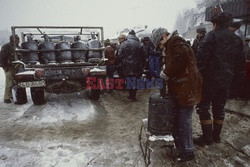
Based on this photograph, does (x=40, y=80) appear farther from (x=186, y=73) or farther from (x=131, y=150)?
(x=186, y=73)

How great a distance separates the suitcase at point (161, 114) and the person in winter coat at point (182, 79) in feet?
0.53

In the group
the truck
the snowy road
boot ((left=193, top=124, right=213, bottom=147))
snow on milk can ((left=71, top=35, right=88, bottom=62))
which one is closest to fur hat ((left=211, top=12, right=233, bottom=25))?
boot ((left=193, top=124, right=213, bottom=147))

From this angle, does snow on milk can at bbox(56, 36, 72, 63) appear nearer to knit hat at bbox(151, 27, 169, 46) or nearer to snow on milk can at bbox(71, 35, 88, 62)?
snow on milk can at bbox(71, 35, 88, 62)

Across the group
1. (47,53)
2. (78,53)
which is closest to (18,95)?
(47,53)

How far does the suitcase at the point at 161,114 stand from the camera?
3168 mm

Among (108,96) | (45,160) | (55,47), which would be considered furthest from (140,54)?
(45,160)

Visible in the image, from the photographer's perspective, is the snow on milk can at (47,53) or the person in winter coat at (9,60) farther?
the person in winter coat at (9,60)

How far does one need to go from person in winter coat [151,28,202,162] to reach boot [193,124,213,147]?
22.5 inches

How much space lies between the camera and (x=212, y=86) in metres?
3.65

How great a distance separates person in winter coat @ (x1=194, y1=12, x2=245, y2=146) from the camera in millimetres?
3580

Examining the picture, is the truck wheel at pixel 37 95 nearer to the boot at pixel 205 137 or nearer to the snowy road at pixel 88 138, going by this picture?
the snowy road at pixel 88 138

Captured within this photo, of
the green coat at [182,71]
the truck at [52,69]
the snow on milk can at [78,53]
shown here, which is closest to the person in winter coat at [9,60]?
the truck at [52,69]

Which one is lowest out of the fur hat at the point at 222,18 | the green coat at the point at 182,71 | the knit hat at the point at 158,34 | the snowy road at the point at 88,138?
the snowy road at the point at 88,138

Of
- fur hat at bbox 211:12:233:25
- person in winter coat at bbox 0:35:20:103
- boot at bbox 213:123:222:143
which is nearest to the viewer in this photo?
fur hat at bbox 211:12:233:25
